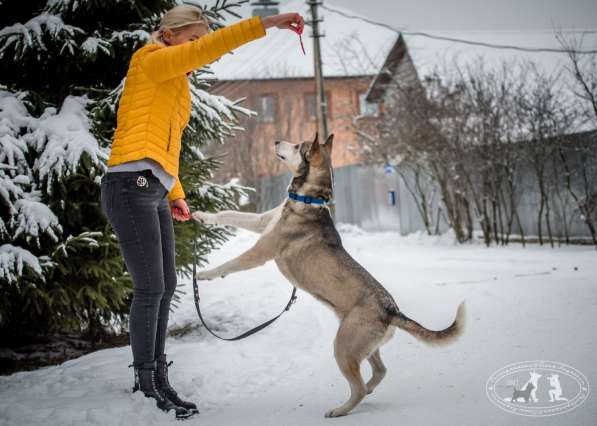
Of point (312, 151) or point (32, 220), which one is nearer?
point (32, 220)

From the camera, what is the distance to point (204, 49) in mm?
2430

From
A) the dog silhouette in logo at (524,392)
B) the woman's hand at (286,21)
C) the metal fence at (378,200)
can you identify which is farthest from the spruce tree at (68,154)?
the metal fence at (378,200)

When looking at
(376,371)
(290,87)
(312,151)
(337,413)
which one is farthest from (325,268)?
(290,87)

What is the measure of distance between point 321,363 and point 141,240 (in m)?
2.00

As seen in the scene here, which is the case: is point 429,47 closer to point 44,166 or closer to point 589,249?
point 589,249

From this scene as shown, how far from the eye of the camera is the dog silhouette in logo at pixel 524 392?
Answer: 287 cm

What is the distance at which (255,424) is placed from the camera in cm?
278

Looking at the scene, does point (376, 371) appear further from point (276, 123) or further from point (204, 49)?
point (276, 123)

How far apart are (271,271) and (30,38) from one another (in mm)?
5080

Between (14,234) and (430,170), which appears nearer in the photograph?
(14,234)

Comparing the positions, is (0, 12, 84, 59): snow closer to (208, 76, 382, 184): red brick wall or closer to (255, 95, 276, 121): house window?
(208, 76, 382, 184): red brick wall

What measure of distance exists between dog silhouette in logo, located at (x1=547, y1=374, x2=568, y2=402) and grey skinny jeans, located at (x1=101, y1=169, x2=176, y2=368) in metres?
2.46

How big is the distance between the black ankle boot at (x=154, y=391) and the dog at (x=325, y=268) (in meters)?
0.74

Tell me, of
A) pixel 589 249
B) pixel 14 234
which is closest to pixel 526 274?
pixel 589 249
